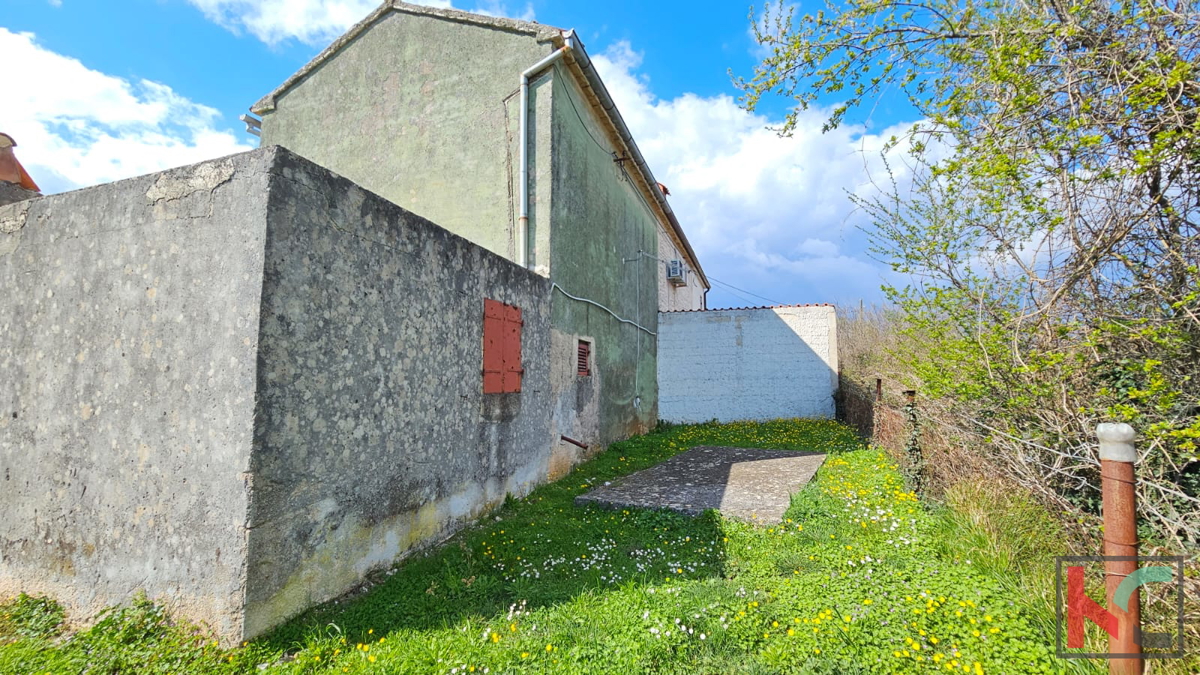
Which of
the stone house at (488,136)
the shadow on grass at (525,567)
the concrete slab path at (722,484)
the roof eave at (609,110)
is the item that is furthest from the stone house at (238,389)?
the roof eave at (609,110)

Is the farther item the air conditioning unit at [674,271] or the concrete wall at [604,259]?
the air conditioning unit at [674,271]

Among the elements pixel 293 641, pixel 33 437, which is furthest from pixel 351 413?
pixel 33 437

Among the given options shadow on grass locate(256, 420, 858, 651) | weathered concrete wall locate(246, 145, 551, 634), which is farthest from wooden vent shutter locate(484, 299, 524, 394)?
shadow on grass locate(256, 420, 858, 651)

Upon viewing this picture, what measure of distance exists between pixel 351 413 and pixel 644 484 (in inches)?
151

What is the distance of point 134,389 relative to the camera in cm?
313

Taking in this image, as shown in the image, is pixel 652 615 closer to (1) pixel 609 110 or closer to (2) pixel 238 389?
(2) pixel 238 389

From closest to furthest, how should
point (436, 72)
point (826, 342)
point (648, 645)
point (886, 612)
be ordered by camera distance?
point (648, 645)
point (886, 612)
point (436, 72)
point (826, 342)

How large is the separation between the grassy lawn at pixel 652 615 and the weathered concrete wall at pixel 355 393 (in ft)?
1.05

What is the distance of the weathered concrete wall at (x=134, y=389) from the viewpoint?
2865 millimetres

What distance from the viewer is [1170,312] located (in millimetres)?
2943

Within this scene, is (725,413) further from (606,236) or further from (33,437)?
(33,437)

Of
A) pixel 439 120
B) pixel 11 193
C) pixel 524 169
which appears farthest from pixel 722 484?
pixel 11 193

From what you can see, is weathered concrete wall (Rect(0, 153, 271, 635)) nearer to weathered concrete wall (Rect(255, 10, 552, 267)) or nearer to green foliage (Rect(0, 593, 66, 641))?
green foliage (Rect(0, 593, 66, 641))

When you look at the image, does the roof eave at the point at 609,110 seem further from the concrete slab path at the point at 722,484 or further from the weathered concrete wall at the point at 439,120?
the concrete slab path at the point at 722,484
